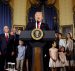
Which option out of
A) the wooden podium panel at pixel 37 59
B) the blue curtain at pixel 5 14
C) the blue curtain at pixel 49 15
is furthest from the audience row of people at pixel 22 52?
the blue curtain at pixel 5 14

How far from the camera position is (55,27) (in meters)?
11.0

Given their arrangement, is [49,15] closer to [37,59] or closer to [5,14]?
[5,14]

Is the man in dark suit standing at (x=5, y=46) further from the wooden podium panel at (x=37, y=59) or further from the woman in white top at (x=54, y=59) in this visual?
the wooden podium panel at (x=37, y=59)

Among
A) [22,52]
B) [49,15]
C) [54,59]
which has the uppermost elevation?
[49,15]

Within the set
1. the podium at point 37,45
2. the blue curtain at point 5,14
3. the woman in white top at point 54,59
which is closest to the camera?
the podium at point 37,45

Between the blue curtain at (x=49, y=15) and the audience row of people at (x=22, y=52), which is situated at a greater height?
the blue curtain at (x=49, y=15)

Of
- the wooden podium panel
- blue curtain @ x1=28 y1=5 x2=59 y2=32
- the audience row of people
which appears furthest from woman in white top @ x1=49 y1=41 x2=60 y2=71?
blue curtain @ x1=28 y1=5 x2=59 y2=32

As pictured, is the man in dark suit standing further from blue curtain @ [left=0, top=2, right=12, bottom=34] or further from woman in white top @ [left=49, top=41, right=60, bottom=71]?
blue curtain @ [left=0, top=2, right=12, bottom=34]

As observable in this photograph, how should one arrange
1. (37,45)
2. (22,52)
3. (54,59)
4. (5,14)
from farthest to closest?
(5,14) → (22,52) → (54,59) → (37,45)

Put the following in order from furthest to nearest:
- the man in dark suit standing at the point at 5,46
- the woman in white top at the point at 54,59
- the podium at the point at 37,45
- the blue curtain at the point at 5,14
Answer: the blue curtain at the point at 5,14, the woman in white top at the point at 54,59, the man in dark suit standing at the point at 5,46, the podium at the point at 37,45

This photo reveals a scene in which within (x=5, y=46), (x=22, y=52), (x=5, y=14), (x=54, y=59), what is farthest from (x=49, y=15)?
(x=5, y=46)

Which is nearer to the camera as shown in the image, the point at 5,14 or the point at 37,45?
the point at 37,45

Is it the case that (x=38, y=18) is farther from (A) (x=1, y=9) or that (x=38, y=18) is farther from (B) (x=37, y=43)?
(A) (x=1, y=9)

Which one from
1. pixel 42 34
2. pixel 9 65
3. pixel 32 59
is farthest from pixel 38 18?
pixel 9 65
